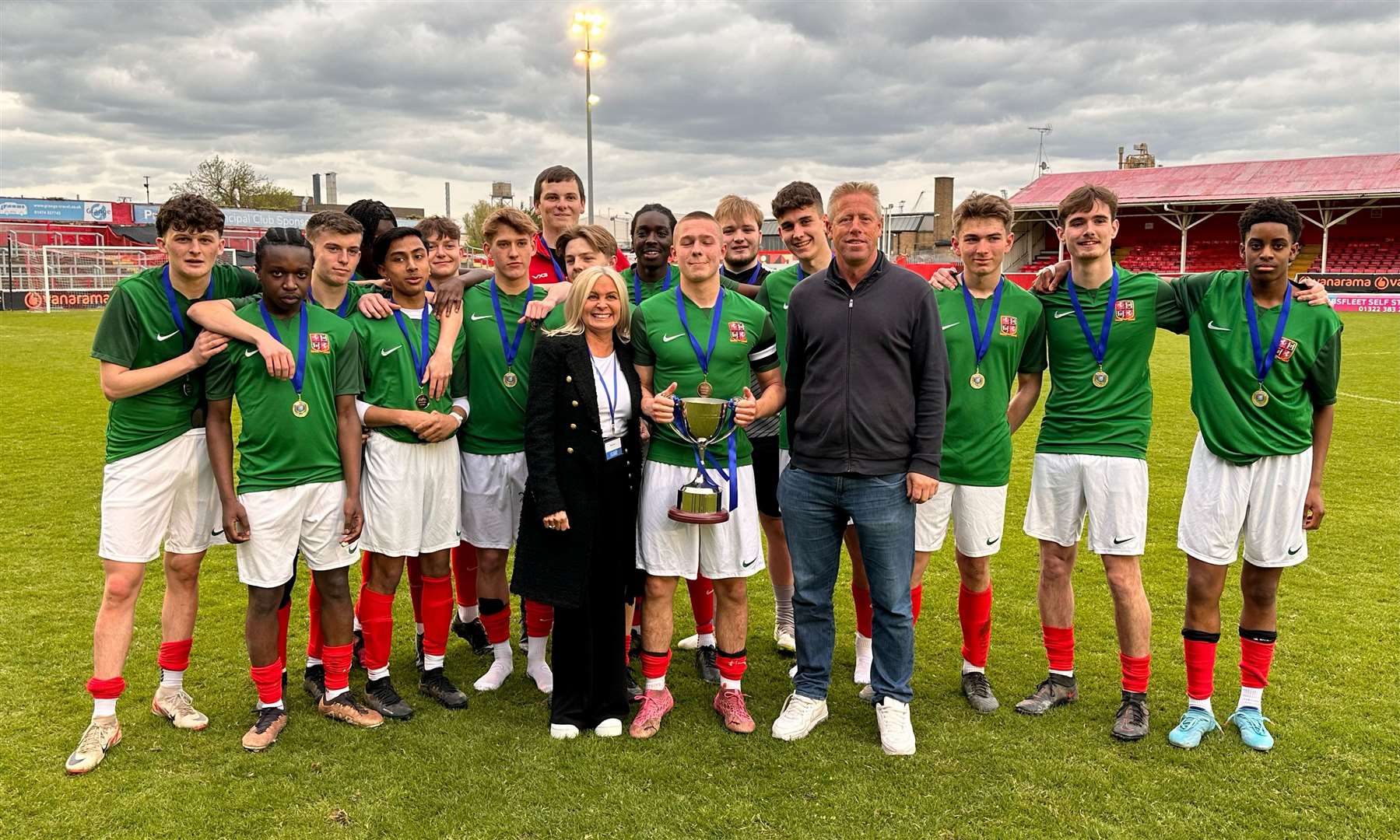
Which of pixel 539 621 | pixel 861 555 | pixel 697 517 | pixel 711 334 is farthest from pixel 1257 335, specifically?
pixel 539 621

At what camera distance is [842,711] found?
436cm

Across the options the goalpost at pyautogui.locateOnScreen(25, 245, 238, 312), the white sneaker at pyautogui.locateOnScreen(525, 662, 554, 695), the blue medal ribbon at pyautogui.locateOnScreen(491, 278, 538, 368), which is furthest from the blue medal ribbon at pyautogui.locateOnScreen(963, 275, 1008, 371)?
the goalpost at pyautogui.locateOnScreen(25, 245, 238, 312)

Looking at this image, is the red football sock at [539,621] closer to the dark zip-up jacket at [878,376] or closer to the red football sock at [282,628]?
Answer: the red football sock at [282,628]

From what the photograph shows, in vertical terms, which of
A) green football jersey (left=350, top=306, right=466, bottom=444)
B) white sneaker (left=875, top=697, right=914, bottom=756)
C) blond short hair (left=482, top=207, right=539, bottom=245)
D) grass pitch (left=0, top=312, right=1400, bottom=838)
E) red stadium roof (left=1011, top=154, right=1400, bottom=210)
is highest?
red stadium roof (left=1011, top=154, right=1400, bottom=210)

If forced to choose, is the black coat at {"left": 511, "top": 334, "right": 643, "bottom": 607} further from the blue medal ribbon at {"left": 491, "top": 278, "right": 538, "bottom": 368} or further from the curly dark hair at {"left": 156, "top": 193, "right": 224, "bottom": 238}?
the curly dark hair at {"left": 156, "top": 193, "right": 224, "bottom": 238}

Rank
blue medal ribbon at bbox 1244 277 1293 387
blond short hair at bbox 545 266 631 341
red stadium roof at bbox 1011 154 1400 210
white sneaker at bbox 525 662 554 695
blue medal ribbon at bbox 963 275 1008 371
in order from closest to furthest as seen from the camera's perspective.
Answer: blue medal ribbon at bbox 1244 277 1293 387 → blond short hair at bbox 545 266 631 341 → blue medal ribbon at bbox 963 275 1008 371 → white sneaker at bbox 525 662 554 695 → red stadium roof at bbox 1011 154 1400 210

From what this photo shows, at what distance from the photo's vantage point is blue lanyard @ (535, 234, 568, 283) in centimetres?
534

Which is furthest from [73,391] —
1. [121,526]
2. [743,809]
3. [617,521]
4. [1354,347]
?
[1354,347]

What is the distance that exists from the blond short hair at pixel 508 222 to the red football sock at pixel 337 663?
196cm

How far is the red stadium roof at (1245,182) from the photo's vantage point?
3947 cm

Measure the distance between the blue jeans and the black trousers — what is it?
28.4 inches

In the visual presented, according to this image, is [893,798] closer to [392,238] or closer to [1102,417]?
[1102,417]

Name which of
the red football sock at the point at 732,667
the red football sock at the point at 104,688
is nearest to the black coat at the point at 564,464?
the red football sock at the point at 732,667

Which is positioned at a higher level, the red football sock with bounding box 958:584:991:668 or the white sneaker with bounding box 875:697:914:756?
the red football sock with bounding box 958:584:991:668
